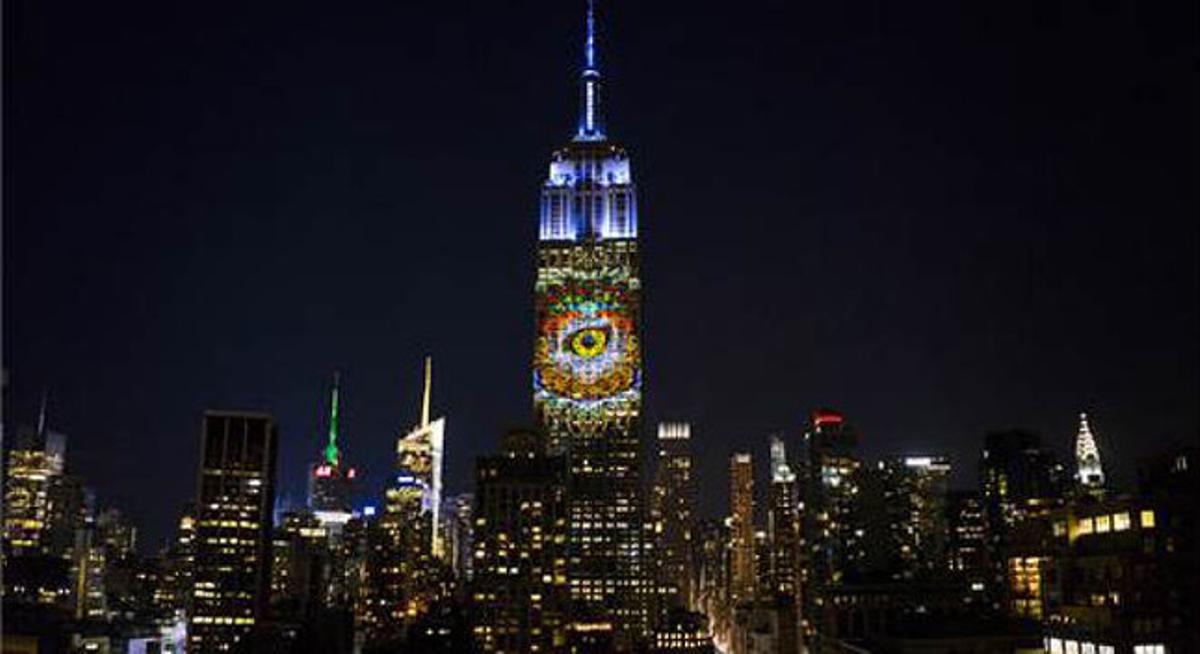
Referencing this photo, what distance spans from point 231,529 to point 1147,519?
1899 inches

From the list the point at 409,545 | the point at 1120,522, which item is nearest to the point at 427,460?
the point at 409,545

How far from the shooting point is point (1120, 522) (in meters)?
23.6

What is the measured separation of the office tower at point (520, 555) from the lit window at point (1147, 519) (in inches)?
1462

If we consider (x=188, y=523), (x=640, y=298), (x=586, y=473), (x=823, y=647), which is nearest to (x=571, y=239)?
(x=640, y=298)

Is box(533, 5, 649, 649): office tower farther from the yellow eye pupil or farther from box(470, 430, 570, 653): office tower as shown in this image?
box(470, 430, 570, 653): office tower

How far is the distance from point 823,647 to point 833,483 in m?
31.0

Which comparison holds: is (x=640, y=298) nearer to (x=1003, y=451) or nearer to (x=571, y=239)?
(x=571, y=239)

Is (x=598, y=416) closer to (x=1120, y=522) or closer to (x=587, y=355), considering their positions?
(x=587, y=355)

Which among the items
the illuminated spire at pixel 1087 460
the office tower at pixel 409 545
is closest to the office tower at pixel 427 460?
the office tower at pixel 409 545

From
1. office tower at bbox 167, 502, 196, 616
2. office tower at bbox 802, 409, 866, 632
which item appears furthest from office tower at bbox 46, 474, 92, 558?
office tower at bbox 802, 409, 866, 632

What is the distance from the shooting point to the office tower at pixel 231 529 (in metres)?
55.5

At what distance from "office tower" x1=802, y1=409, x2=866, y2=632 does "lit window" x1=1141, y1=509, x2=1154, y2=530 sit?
2018 inches

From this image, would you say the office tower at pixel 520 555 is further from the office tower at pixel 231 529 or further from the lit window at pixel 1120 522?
the lit window at pixel 1120 522

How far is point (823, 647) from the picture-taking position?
49.5 meters
